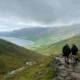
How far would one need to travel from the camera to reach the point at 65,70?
2095 inches

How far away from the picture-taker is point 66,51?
5556 cm

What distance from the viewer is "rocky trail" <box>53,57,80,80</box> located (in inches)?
2048

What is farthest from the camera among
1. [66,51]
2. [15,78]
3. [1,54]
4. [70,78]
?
[1,54]

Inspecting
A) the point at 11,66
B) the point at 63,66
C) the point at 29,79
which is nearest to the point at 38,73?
the point at 29,79

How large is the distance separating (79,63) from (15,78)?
26476mm

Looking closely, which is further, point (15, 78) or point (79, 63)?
point (15, 78)

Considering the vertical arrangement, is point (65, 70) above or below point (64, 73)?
above

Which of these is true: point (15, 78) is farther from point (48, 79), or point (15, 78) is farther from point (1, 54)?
point (1, 54)

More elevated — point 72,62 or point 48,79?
point 72,62

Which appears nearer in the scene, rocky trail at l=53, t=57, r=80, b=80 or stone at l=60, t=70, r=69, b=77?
rocky trail at l=53, t=57, r=80, b=80

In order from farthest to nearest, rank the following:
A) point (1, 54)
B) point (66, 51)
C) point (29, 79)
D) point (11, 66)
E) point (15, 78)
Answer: point (1, 54)
point (11, 66)
point (15, 78)
point (29, 79)
point (66, 51)

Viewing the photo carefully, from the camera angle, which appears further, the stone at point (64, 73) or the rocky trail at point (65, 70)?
the stone at point (64, 73)

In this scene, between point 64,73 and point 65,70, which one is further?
point 65,70

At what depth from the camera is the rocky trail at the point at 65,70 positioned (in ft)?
171
